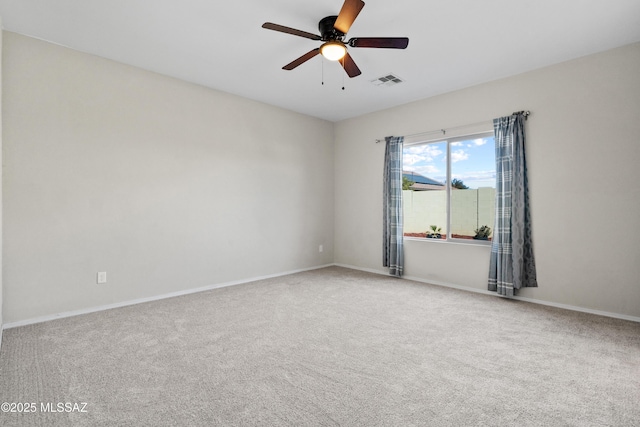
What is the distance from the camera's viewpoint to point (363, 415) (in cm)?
171

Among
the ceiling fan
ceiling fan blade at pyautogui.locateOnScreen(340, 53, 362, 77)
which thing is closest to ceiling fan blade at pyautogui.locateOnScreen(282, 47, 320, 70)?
the ceiling fan

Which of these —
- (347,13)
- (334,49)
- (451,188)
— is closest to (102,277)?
(334,49)

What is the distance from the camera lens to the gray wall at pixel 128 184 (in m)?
3.00

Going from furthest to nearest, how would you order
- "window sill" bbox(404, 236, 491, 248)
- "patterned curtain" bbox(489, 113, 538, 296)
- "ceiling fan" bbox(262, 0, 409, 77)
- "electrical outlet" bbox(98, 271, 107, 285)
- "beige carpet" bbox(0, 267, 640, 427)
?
"window sill" bbox(404, 236, 491, 248)
"patterned curtain" bbox(489, 113, 538, 296)
"electrical outlet" bbox(98, 271, 107, 285)
"ceiling fan" bbox(262, 0, 409, 77)
"beige carpet" bbox(0, 267, 640, 427)

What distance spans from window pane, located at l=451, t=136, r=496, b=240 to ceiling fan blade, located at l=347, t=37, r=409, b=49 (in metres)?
2.47

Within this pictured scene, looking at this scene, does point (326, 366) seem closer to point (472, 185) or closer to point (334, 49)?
point (334, 49)

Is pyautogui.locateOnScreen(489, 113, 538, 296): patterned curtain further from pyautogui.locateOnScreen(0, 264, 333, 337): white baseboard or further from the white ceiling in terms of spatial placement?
pyautogui.locateOnScreen(0, 264, 333, 337): white baseboard

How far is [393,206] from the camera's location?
5016mm

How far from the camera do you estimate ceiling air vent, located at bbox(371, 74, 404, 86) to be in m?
3.95

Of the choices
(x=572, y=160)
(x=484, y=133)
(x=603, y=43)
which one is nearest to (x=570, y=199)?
(x=572, y=160)

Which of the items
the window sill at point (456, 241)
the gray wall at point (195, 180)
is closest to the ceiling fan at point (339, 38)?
the gray wall at point (195, 180)

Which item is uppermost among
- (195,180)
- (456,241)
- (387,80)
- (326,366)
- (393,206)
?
(387,80)

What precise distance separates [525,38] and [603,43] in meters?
0.87

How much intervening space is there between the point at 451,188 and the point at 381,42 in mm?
2771
